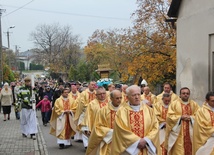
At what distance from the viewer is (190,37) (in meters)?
12.0

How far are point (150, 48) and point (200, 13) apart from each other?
13.0 m

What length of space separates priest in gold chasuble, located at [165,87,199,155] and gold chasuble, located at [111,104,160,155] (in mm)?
2110

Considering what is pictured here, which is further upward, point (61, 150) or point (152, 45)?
point (152, 45)

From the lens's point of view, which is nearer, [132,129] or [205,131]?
[132,129]

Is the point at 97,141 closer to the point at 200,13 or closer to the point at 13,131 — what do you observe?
the point at 200,13

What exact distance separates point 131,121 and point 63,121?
5.83m

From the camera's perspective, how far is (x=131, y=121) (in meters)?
5.93

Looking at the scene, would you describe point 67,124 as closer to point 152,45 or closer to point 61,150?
point 61,150

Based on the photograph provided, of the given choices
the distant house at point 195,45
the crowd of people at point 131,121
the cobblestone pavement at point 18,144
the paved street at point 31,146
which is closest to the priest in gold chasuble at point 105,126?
the crowd of people at point 131,121

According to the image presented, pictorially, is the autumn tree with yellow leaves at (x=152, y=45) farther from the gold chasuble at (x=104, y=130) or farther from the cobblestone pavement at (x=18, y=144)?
the gold chasuble at (x=104, y=130)

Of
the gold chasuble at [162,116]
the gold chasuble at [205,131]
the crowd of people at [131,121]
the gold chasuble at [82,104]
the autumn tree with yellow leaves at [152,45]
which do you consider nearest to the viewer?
the crowd of people at [131,121]

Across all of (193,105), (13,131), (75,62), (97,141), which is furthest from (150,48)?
(75,62)

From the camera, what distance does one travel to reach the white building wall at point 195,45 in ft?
36.1

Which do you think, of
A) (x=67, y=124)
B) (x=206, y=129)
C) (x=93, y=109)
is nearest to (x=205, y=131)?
(x=206, y=129)
